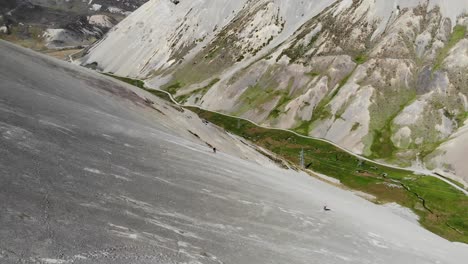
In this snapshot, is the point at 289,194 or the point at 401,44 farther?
the point at 401,44

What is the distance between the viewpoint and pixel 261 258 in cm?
2186

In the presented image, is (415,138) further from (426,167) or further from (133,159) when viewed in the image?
(133,159)

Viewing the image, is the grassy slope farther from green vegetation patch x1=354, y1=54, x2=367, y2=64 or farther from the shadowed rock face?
the shadowed rock face

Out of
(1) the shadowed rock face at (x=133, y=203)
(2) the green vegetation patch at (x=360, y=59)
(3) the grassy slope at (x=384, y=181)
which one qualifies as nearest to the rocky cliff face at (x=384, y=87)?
(2) the green vegetation patch at (x=360, y=59)

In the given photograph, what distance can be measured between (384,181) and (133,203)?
109m

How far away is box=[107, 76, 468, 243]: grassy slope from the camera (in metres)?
94.6

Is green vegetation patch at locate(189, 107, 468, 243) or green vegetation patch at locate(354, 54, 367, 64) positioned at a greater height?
green vegetation patch at locate(354, 54, 367, 64)

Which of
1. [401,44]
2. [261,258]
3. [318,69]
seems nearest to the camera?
[261,258]

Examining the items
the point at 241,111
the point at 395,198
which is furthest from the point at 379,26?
the point at 395,198

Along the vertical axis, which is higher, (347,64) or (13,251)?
(347,64)

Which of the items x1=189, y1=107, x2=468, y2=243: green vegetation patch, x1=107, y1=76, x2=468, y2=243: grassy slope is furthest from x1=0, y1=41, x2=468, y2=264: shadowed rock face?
x1=189, y1=107, x2=468, y2=243: green vegetation patch

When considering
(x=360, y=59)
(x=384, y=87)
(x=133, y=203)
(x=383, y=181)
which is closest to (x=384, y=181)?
(x=383, y=181)

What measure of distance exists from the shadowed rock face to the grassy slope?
5759 centimetres

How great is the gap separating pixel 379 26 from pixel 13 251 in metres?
194
